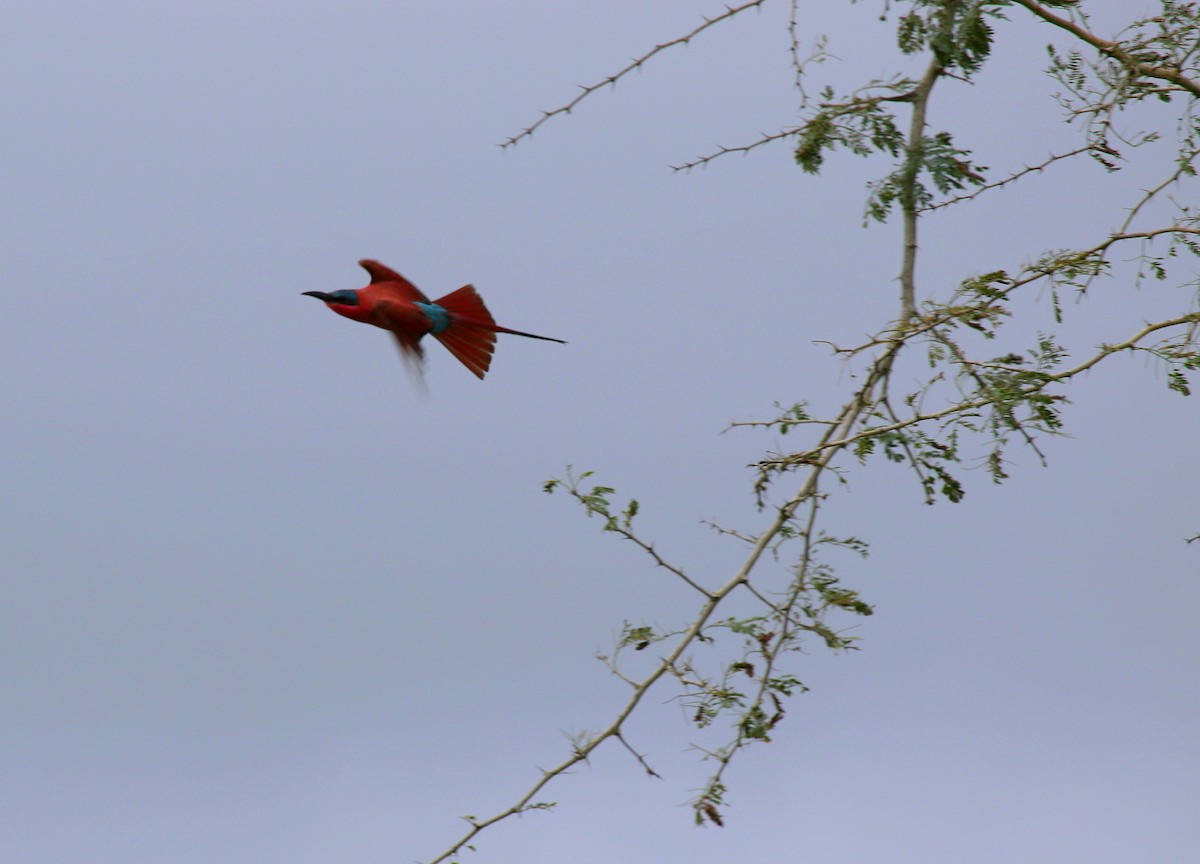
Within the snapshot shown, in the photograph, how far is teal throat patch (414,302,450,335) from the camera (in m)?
5.04

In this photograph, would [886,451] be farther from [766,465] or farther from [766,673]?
[766,673]

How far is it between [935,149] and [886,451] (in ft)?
3.09

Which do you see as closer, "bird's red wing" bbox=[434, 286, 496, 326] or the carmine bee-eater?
the carmine bee-eater

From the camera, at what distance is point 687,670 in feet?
18.1

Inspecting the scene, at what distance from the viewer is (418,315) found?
4.93 m

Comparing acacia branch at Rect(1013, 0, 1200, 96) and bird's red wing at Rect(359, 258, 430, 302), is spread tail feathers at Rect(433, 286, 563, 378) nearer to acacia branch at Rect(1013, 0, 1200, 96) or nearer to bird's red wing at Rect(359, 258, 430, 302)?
bird's red wing at Rect(359, 258, 430, 302)

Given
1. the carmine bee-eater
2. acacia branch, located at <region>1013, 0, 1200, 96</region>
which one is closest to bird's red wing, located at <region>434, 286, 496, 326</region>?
the carmine bee-eater

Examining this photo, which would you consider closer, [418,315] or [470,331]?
[418,315]

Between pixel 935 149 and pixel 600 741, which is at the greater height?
pixel 935 149

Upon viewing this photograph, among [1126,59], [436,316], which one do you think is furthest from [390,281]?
[1126,59]

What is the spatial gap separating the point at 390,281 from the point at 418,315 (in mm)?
189

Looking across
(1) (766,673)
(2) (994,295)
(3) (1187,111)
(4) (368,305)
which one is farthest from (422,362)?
(3) (1187,111)

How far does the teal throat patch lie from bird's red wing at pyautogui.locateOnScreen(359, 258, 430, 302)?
0.02m

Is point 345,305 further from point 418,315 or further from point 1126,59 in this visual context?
point 1126,59
